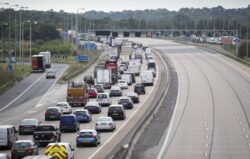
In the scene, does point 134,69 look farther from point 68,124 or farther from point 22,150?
point 22,150

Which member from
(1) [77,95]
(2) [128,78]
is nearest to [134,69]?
(2) [128,78]

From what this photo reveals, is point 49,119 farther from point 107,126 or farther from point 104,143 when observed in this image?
point 104,143

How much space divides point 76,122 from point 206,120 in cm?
1554

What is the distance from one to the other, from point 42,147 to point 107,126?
32.8ft

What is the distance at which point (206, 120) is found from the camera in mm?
70125

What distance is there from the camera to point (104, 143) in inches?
2020

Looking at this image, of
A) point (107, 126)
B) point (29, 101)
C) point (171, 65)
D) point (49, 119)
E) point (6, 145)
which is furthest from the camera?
point (171, 65)

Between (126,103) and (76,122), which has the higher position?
(76,122)

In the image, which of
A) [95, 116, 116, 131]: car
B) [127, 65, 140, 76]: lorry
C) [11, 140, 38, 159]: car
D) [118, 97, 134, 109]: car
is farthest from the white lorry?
[11, 140, 38, 159]: car

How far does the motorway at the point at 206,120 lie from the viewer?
51.1 meters

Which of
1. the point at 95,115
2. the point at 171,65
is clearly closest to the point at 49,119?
the point at 95,115

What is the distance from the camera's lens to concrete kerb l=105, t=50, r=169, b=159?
4394 centimetres

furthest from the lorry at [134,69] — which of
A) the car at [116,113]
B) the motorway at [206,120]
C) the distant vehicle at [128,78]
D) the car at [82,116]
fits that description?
the car at [82,116]

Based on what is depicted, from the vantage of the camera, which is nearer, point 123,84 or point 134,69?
point 123,84
